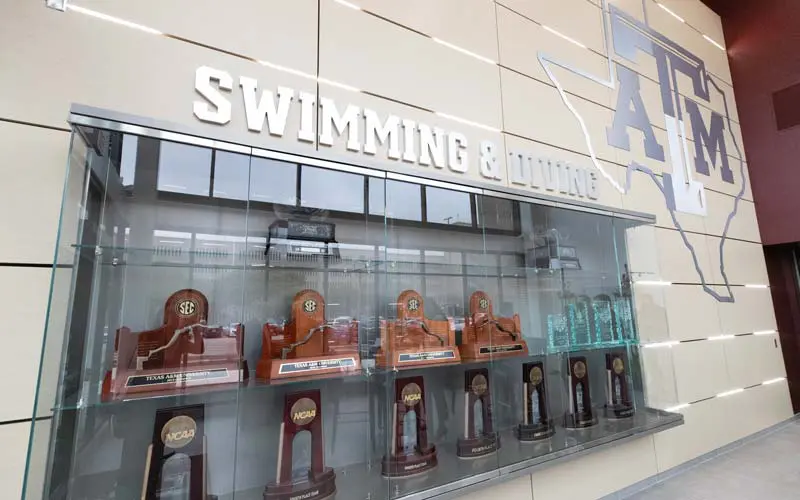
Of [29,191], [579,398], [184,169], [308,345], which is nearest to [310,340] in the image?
[308,345]

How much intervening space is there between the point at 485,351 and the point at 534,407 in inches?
19.9

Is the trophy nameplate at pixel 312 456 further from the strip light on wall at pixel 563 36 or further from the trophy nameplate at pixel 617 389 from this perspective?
the strip light on wall at pixel 563 36

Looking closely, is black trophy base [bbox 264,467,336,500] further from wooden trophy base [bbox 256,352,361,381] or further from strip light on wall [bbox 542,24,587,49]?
strip light on wall [bbox 542,24,587,49]

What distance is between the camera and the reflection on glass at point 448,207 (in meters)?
2.03

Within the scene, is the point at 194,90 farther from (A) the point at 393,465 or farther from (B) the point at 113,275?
(A) the point at 393,465

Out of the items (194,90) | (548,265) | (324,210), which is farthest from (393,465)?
(194,90)

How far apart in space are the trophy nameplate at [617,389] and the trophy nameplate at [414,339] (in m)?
1.22

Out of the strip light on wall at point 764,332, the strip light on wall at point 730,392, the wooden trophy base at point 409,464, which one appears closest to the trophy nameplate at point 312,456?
the wooden trophy base at point 409,464

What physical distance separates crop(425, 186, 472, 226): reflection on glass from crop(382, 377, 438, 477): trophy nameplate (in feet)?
2.76

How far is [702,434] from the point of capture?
3.06 m

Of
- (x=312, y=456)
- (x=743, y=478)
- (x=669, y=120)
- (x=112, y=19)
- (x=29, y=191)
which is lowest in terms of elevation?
(x=743, y=478)

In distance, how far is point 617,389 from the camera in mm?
2516

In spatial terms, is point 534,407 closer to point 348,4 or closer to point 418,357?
point 418,357

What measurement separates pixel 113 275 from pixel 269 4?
1.37 m
